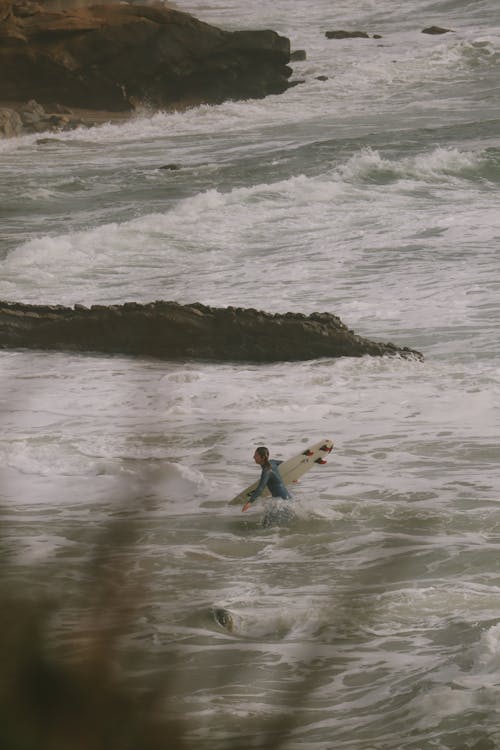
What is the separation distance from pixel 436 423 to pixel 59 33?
95.6 ft

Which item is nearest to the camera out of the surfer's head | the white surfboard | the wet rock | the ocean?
the ocean

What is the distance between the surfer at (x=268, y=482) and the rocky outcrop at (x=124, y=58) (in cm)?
2993

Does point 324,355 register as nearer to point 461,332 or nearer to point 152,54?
point 461,332

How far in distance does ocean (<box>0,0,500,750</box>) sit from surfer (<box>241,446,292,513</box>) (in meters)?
0.17

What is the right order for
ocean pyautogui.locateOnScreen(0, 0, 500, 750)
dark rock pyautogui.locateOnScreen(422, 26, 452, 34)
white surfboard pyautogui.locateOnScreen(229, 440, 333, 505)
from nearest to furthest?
ocean pyautogui.locateOnScreen(0, 0, 500, 750) → white surfboard pyautogui.locateOnScreen(229, 440, 333, 505) → dark rock pyautogui.locateOnScreen(422, 26, 452, 34)

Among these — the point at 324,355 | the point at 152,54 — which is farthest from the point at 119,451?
the point at 152,54

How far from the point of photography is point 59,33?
37312 millimetres

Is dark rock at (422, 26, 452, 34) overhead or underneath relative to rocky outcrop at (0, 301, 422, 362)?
overhead

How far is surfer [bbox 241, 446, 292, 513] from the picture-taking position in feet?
27.5

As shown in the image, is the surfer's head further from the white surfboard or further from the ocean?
the white surfboard

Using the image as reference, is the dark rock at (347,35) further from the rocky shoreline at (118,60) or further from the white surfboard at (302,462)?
the white surfboard at (302,462)

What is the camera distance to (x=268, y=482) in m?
8.52

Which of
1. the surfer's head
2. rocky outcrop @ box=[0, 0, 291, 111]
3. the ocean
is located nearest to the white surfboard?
the ocean

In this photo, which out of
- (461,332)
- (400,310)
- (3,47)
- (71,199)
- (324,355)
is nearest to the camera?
(324,355)
